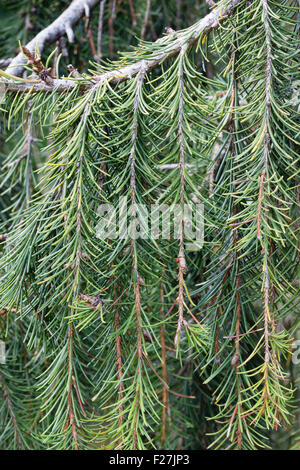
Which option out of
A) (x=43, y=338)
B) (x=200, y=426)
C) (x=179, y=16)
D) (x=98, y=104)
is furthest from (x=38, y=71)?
(x=179, y=16)

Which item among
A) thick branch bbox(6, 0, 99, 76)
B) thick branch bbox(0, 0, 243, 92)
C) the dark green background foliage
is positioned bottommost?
the dark green background foliage

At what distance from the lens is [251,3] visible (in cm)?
62

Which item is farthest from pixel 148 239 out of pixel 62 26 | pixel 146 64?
pixel 62 26

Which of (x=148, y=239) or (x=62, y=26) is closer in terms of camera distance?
(x=148, y=239)

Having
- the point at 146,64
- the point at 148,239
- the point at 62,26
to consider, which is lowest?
the point at 148,239

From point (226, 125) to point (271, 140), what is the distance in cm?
11

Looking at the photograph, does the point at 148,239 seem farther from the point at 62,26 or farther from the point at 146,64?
the point at 62,26

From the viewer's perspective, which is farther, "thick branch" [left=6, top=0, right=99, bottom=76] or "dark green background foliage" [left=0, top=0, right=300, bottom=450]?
"thick branch" [left=6, top=0, right=99, bottom=76]

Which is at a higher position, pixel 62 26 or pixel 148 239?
→ pixel 62 26

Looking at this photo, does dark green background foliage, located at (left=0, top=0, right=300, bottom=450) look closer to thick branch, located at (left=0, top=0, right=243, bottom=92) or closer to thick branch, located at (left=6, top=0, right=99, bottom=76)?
thick branch, located at (left=0, top=0, right=243, bottom=92)

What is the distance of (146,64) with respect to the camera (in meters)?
0.61

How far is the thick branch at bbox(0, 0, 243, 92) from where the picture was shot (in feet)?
1.97

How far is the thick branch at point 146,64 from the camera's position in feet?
1.97

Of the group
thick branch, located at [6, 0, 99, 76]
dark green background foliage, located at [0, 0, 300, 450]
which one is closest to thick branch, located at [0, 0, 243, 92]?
dark green background foliage, located at [0, 0, 300, 450]
